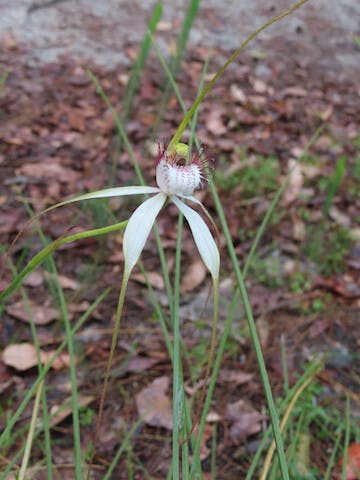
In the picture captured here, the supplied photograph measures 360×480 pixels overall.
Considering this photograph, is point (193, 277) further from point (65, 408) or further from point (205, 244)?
point (205, 244)

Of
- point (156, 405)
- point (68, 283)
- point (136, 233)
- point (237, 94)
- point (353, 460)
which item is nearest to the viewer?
point (136, 233)

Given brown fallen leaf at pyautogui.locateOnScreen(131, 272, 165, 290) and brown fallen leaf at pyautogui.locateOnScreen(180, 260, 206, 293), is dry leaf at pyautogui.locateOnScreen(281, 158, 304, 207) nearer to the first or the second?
brown fallen leaf at pyautogui.locateOnScreen(180, 260, 206, 293)

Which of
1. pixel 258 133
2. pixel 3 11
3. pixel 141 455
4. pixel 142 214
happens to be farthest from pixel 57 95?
pixel 142 214

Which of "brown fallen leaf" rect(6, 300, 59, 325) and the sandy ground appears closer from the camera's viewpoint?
"brown fallen leaf" rect(6, 300, 59, 325)

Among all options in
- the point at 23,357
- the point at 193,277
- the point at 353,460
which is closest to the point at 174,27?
the point at 193,277

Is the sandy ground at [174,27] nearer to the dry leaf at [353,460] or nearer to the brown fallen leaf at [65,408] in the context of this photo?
the brown fallen leaf at [65,408]

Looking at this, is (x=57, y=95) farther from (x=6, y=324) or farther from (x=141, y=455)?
(x=141, y=455)

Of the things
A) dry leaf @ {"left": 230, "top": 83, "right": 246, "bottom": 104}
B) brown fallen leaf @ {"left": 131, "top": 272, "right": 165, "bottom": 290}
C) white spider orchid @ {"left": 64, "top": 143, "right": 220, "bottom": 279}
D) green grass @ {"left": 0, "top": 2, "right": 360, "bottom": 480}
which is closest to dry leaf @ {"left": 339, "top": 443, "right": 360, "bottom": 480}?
green grass @ {"left": 0, "top": 2, "right": 360, "bottom": 480}
